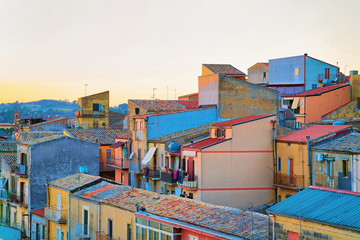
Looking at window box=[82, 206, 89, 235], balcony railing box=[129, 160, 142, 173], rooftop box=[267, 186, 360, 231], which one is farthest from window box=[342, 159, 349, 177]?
balcony railing box=[129, 160, 142, 173]

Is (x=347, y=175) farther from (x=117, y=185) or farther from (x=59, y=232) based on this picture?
(x=59, y=232)

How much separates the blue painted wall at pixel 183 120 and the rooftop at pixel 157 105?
40.1ft

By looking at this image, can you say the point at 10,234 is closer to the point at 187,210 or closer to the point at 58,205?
the point at 58,205

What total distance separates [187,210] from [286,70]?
4200 centimetres

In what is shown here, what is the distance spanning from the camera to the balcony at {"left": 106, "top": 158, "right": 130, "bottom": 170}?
47125 millimetres

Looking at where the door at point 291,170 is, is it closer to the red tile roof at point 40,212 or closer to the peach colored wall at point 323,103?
the red tile roof at point 40,212

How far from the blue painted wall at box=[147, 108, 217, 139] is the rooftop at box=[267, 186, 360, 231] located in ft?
83.6

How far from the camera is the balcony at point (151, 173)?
4062 cm

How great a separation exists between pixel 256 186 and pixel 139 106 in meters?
24.3

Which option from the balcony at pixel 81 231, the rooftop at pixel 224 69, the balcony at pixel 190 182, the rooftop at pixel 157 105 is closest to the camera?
the balcony at pixel 81 231

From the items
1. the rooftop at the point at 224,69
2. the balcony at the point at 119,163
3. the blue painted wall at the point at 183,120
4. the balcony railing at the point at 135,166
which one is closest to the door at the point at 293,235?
the blue painted wall at the point at 183,120

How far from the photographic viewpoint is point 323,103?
171 ft

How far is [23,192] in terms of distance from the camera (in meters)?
42.7

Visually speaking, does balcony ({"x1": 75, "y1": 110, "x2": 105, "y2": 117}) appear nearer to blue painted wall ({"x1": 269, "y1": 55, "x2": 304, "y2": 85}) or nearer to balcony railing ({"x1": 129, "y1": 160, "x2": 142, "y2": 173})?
blue painted wall ({"x1": 269, "y1": 55, "x2": 304, "y2": 85})
